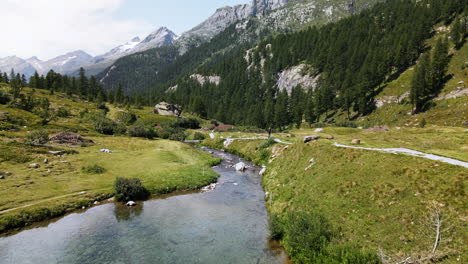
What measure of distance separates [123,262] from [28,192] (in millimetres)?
20508

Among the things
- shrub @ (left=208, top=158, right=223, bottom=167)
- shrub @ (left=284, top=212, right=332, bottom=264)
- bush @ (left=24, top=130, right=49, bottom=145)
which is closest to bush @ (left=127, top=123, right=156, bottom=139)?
bush @ (left=24, top=130, right=49, bottom=145)

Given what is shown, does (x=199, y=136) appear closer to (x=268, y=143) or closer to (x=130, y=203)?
(x=268, y=143)

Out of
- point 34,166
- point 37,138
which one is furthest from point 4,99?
point 34,166

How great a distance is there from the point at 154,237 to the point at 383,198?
2323cm

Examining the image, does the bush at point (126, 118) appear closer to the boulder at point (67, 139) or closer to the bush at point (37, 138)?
the boulder at point (67, 139)

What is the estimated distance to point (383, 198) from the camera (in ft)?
73.8

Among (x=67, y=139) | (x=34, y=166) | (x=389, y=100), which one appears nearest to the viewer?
(x=34, y=166)

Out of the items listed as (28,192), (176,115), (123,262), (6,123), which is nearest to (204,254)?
(123,262)

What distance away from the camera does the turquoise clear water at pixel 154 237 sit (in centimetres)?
2144

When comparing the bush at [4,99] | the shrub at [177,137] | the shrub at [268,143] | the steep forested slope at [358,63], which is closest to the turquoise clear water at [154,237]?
the shrub at [268,143]

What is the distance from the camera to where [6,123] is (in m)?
62.6

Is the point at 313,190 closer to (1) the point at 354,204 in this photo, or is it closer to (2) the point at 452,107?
(1) the point at 354,204

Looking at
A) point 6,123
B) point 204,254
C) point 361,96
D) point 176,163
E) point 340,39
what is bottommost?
point 204,254

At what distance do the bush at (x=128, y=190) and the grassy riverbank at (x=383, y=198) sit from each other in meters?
19.5
